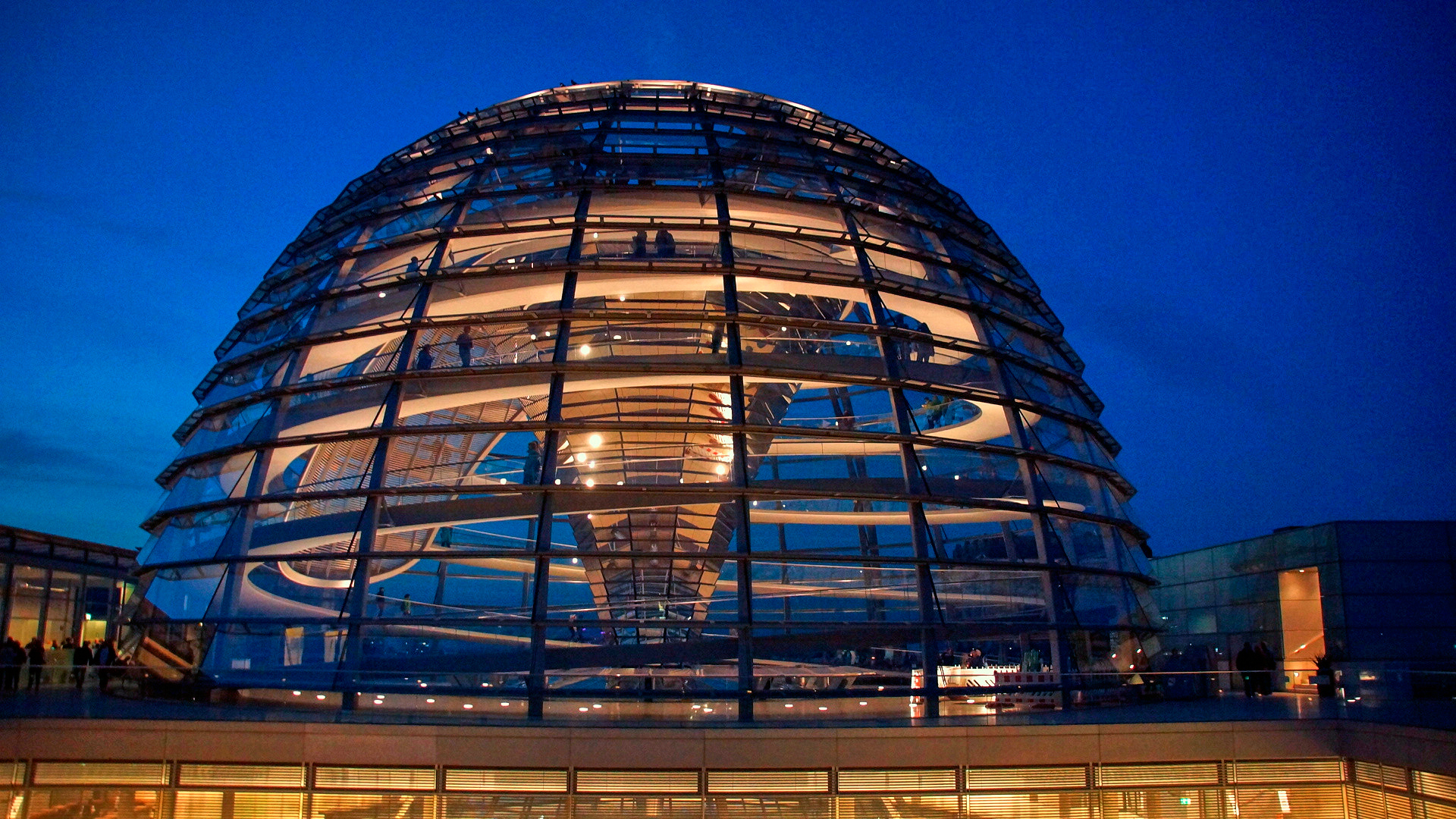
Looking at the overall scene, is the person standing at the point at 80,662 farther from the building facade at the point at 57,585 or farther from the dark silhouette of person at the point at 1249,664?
the dark silhouette of person at the point at 1249,664

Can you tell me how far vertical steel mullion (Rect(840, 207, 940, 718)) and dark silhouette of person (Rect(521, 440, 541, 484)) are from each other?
616 centimetres

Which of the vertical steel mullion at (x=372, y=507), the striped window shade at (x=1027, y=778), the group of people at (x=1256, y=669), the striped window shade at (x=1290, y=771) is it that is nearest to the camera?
the striped window shade at (x=1027, y=778)

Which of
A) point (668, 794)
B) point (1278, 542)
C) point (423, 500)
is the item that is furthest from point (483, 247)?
point (1278, 542)

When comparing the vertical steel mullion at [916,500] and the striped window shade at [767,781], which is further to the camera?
the vertical steel mullion at [916,500]

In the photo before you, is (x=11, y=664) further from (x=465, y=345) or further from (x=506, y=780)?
(x=506, y=780)

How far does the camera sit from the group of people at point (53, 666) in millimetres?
19008

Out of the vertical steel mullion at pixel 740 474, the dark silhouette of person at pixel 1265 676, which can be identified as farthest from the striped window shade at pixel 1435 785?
the vertical steel mullion at pixel 740 474

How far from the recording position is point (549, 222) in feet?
70.6

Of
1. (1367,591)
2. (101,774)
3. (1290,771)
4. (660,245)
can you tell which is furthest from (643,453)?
(1367,591)

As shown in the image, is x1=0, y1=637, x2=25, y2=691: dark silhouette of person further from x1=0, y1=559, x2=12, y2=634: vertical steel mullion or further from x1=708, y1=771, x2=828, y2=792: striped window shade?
x1=0, y1=559, x2=12, y2=634: vertical steel mullion

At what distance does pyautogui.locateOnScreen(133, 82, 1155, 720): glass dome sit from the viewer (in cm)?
1764

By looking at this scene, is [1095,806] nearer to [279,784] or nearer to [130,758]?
[279,784]

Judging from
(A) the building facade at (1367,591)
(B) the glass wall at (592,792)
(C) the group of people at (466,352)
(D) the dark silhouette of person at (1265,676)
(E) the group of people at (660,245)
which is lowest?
(B) the glass wall at (592,792)

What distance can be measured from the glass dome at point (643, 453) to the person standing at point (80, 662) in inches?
88.4
